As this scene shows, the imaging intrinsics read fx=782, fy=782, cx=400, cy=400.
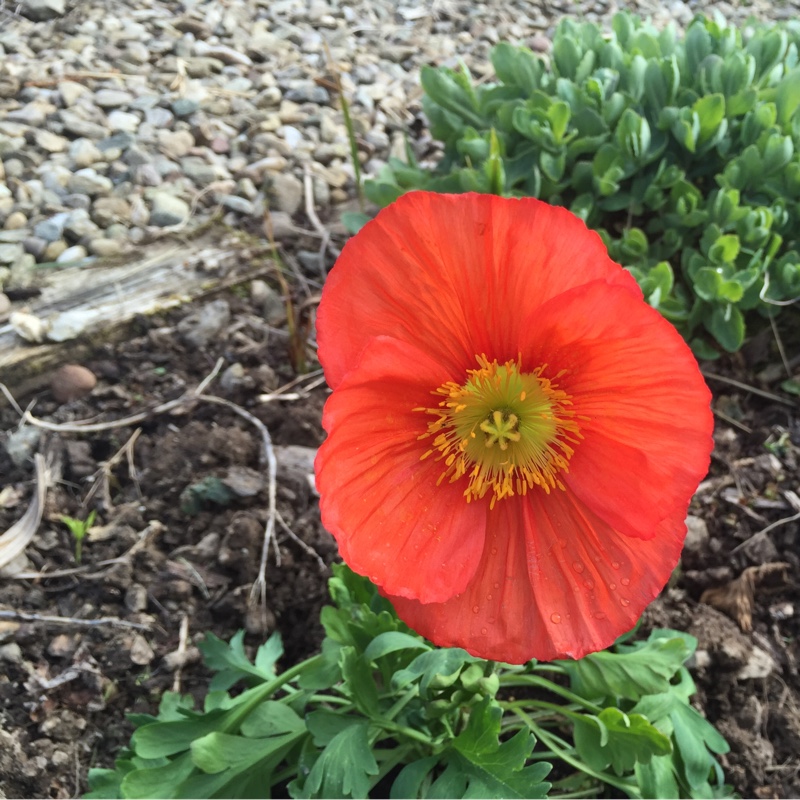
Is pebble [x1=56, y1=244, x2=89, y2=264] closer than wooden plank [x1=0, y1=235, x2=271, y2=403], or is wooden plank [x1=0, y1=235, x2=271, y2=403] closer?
wooden plank [x1=0, y1=235, x2=271, y2=403]

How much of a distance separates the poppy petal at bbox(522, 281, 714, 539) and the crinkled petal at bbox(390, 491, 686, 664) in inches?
2.9

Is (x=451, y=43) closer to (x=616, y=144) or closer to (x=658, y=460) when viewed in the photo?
(x=616, y=144)

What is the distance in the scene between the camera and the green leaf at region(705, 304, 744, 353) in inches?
104

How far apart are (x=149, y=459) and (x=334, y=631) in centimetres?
112

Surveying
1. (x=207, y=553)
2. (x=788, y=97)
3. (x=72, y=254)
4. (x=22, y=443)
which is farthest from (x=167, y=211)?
(x=788, y=97)

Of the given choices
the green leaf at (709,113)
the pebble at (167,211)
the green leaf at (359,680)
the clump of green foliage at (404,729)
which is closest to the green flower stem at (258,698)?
the clump of green foliage at (404,729)

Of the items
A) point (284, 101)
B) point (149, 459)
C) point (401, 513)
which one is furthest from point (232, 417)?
point (284, 101)

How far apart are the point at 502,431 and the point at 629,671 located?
2.39ft

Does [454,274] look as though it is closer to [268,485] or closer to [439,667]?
[439,667]

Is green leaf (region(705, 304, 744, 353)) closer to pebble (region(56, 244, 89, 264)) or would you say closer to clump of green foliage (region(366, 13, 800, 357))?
clump of green foliage (region(366, 13, 800, 357))

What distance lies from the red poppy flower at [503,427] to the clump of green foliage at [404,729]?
274mm

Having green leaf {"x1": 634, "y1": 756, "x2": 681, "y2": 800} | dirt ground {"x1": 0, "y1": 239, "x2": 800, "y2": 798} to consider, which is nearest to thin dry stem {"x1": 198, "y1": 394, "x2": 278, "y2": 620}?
dirt ground {"x1": 0, "y1": 239, "x2": 800, "y2": 798}

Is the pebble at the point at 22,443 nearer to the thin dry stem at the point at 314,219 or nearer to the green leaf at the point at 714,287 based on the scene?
the thin dry stem at the point at 314,219

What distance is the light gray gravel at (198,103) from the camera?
3.22m
